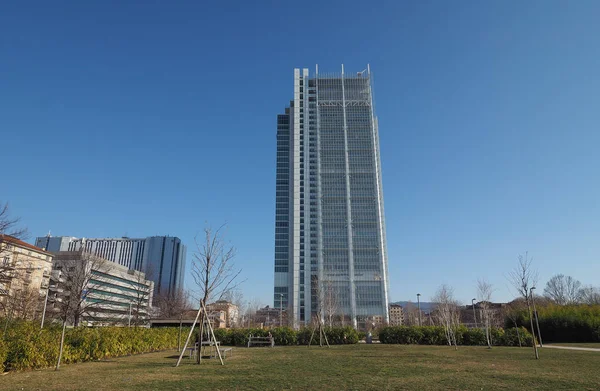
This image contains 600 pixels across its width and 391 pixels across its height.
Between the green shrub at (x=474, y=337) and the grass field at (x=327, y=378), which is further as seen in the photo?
the green shrub at (x=474, y=337)

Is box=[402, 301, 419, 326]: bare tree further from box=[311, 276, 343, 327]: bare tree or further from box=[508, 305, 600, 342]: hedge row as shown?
box=[508, 305, 600, 342]: hedge row

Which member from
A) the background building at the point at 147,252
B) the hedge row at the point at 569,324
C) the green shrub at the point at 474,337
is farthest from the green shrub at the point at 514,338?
the background building at the point at 147,252

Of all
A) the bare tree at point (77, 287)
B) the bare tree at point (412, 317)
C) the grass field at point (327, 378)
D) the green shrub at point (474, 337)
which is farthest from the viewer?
the bare tree at point (412, 317)

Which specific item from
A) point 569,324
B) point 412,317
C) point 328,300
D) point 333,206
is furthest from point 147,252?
point 569,324

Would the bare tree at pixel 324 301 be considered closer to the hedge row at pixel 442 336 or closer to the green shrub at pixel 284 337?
the green shrub at pixel 284 337

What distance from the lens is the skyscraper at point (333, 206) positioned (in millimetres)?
106500

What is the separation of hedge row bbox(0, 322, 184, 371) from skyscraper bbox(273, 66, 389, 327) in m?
82.8

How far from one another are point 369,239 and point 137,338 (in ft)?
310

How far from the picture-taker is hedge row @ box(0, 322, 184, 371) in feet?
39.3

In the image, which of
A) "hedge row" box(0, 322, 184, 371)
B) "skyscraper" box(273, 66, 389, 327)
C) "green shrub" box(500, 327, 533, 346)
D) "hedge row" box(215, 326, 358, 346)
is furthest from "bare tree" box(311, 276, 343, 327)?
"skyscraper" box(273, 66, 389, 327)

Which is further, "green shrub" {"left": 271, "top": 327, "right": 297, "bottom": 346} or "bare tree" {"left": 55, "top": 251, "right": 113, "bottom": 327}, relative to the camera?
"bare tree" {"left": 55, "top": 251, "right": 113, "bottom": 327}

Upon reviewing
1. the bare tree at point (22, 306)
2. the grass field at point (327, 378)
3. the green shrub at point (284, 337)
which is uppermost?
the bare tree at point (22, 306)

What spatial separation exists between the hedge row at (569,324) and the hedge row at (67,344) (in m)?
32.1

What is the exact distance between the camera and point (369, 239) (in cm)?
11031
